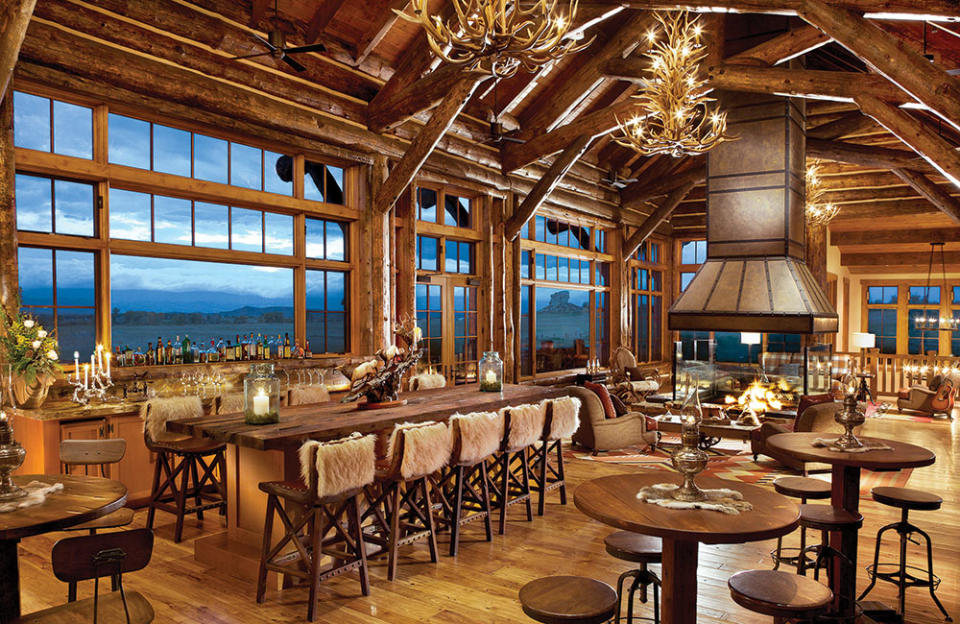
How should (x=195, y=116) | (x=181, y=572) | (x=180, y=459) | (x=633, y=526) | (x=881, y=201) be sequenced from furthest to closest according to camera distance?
(x=881, y=201) → (x=195, y=116) → (x=180, y=459) → (x=181, y=572) → (x=633, y=526)

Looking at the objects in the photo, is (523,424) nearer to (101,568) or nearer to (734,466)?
(101,568)

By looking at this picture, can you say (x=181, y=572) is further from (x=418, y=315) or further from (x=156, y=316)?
(x=418, y=315)

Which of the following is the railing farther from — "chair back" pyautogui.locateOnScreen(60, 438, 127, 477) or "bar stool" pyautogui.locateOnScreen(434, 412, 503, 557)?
Result: "chair back" pyautogui.locateOnScreen(60, 438, 127, 477)

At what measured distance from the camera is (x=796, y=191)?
6930 millimetres

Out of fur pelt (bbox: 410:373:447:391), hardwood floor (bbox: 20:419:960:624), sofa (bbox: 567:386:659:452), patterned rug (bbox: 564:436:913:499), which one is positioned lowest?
patterned rug (bbox: 564:436:913:499)

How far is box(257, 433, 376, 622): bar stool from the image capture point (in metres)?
3.53

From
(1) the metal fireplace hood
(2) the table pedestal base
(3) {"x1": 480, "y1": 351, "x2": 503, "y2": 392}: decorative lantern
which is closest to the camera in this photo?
(2) the table pedestal base

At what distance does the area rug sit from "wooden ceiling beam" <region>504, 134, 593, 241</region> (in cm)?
392

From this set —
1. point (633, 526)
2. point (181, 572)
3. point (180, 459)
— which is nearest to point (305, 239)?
point (180, 459)

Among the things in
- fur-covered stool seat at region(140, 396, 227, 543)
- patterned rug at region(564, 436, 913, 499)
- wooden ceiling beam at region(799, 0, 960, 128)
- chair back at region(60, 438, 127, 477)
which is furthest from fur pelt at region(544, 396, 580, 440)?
wooden ceiling beam at region(799, 0, 960, 128)

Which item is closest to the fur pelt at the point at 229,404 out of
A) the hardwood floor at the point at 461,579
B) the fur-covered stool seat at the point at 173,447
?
the fur-covered stool seat at the point at 173,447

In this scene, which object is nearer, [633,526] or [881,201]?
[633,526]

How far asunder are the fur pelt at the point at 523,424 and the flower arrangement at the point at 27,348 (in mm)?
3574

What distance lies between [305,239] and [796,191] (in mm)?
5509
